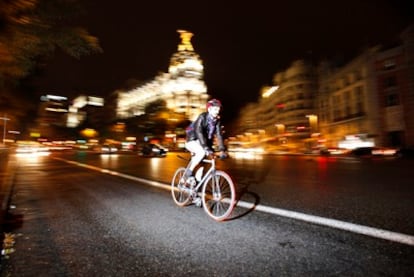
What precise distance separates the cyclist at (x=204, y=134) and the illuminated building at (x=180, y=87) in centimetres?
14736

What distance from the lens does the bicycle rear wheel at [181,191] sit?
19.6 feet

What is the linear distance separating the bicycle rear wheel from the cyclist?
29cm

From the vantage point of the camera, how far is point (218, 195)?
5.05 metres

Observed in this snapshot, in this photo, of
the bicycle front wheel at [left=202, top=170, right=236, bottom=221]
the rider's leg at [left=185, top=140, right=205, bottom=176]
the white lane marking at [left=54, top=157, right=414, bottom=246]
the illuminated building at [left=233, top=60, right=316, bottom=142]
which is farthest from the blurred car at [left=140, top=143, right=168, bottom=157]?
the illuminated building at [left=233, top=60, right=316, bottom=142]

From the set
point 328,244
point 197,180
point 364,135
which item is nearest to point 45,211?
point 197,180

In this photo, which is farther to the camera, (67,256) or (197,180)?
(197,180)

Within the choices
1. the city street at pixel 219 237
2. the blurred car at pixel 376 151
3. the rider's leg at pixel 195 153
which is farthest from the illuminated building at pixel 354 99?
the rider's leg at pixel 195 153

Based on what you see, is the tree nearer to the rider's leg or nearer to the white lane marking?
the rider's leg

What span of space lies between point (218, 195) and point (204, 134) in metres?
1.26

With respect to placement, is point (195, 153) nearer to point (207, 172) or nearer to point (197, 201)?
point (207, 172)

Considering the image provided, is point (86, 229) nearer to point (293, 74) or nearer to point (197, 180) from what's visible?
point (197, 180)

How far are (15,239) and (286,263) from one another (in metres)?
3.77

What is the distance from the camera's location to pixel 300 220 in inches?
179

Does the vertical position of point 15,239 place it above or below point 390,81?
below
